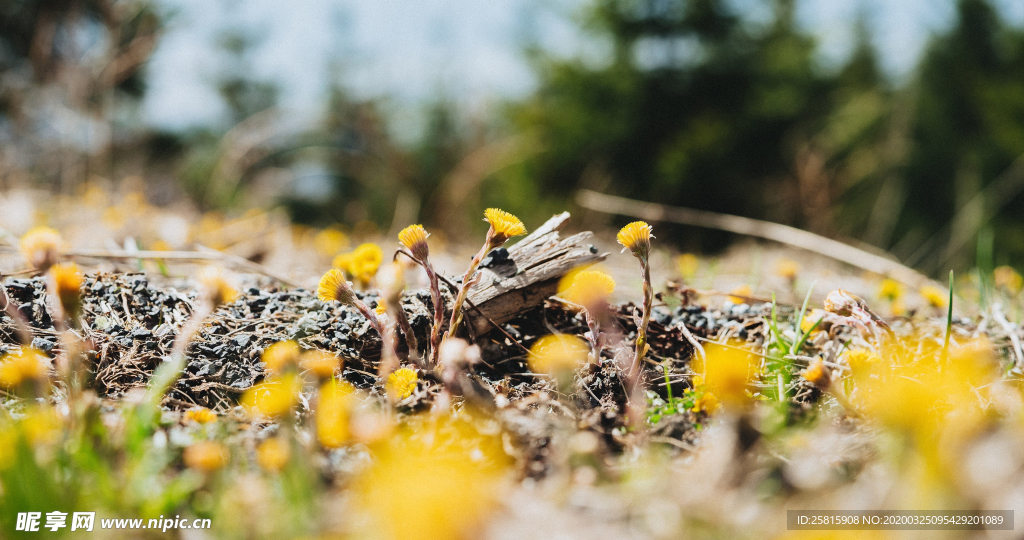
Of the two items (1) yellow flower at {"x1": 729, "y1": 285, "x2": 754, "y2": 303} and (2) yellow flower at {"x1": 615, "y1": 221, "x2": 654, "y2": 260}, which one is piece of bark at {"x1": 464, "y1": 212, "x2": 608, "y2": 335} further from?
(1) yellow flower at {"x1": 729, "y1": 285, "x2": 754, "y2": 303}

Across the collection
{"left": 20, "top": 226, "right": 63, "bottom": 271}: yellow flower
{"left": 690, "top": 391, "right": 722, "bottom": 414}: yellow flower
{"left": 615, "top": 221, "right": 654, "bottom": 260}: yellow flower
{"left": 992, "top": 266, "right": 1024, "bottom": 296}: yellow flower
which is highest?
{"left": 992, "top": 266, "right": 1024, "bottom": 296}: yellow flower

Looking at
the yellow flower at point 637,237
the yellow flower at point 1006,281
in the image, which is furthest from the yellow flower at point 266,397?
the yellow flower at point 1006,281

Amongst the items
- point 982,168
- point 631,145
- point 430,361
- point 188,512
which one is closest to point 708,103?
point 631,145

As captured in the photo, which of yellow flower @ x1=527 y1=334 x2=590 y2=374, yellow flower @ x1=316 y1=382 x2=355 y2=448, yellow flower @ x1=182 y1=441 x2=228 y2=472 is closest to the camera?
yellow flower @ x1=182 y1=441 x2=228 y2=472

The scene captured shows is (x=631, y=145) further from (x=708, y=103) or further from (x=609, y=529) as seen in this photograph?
(x=609, y=529)

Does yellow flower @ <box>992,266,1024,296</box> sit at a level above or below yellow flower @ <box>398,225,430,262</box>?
above

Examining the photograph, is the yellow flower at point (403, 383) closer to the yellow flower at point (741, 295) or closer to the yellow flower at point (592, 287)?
the yellow flower at point (592, 287)

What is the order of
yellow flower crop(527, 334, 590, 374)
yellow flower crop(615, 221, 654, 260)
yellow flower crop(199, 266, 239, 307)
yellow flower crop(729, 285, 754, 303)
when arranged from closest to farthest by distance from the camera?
yellow flower crop(199, 266, 239, 307)
yellow flower crop(615, 221, 654, 260)
yellow flower crop(527, 334, 590, 374)
yellow flower crop(729, 285, 754, 303)

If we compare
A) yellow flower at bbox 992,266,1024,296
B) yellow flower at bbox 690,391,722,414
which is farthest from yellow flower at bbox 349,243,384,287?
yellow flower at bbox 992,266,1024,296
